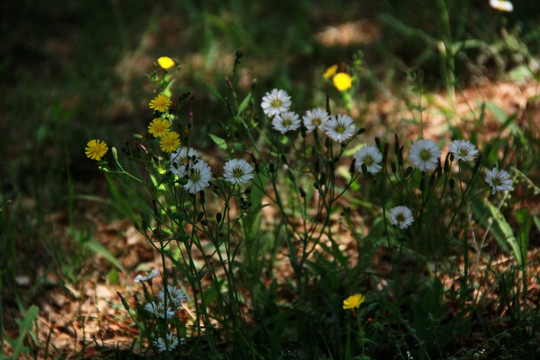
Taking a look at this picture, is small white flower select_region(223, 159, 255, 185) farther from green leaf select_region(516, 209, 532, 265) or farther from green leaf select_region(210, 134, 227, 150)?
green leaf select_region(516, 209, 532, 265)

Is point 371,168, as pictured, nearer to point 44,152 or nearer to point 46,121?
point 44,152

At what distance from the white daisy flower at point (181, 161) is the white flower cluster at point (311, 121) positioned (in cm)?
25

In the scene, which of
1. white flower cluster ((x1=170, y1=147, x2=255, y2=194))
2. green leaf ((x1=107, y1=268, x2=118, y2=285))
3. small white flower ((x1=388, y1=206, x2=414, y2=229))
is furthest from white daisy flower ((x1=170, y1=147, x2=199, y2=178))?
green leaf ((x1=107, y1=268, x2=118, y2=285))

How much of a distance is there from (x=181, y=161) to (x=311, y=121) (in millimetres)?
343

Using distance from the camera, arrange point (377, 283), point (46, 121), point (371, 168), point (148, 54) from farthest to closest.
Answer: point (148, 54), point (46, 121), point (377, 283), point (371, 168)

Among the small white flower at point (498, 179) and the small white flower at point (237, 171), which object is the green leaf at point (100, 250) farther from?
the small white flower at point (498, 179)

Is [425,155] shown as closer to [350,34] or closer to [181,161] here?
[181,161]

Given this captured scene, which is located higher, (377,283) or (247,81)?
(247,81)

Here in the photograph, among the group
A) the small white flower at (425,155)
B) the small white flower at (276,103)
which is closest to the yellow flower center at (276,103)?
the small white flower at (276,103)

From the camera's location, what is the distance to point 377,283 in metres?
1.61

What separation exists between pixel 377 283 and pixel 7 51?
10.3ft

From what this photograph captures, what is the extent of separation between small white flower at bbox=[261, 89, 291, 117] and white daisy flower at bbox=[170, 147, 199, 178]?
256 mm

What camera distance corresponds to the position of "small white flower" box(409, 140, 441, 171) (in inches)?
50.7

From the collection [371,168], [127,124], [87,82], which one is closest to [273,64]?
[127,124]
